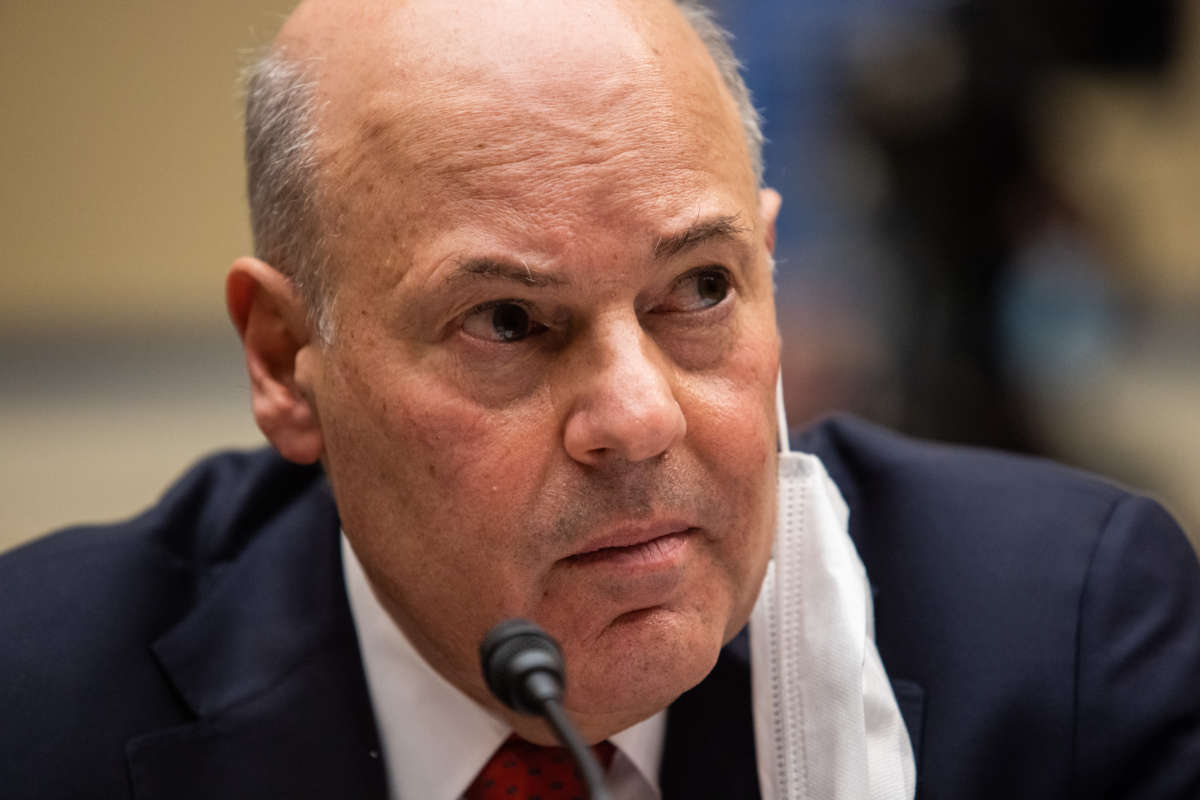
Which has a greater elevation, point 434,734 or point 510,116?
point 510,116

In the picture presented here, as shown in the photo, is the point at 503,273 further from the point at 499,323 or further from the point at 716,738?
the point at 716,738

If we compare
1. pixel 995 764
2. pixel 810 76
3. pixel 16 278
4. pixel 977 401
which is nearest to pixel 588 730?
pixel 995 764

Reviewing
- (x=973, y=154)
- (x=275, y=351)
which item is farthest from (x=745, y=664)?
(x=973, y=154)

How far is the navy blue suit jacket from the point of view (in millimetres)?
1668

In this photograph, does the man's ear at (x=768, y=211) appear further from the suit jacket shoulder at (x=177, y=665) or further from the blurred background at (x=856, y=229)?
the blurred background at (x=856, y=229)

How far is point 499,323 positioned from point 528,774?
0.62m

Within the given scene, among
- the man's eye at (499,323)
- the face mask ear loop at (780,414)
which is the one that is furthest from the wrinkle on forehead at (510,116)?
the face mask ear loop at (780,414)

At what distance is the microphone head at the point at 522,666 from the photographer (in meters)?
1.09

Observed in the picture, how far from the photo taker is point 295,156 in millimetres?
1594

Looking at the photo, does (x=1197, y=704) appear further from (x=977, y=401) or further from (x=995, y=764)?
(x=977, y=401)

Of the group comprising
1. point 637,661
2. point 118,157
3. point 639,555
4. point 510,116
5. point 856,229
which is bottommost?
point 856,229

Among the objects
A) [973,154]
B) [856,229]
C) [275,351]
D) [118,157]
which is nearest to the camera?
[275,351]

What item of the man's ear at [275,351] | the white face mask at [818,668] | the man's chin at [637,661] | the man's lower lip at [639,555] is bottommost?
the white face mask at [818,668]

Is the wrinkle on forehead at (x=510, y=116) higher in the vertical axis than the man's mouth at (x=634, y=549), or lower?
higher
